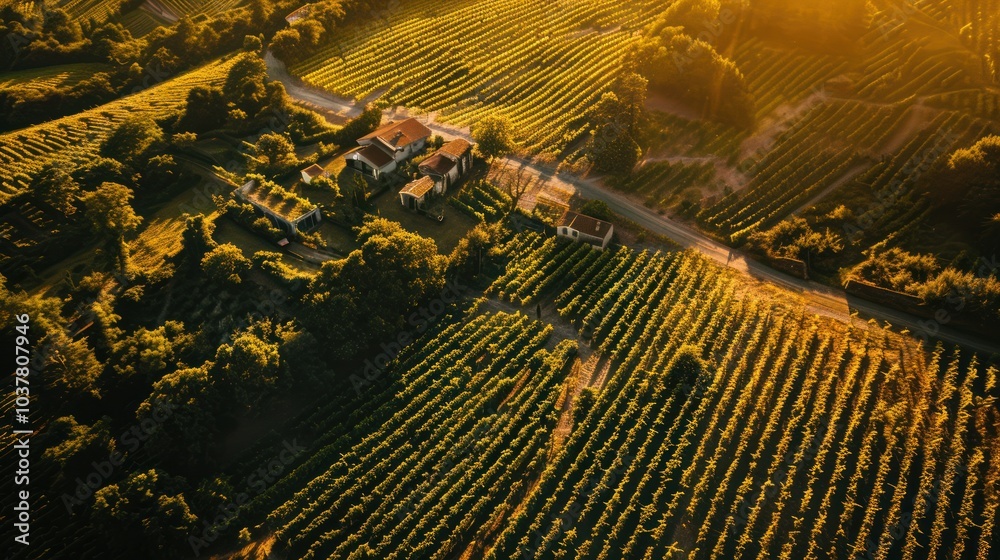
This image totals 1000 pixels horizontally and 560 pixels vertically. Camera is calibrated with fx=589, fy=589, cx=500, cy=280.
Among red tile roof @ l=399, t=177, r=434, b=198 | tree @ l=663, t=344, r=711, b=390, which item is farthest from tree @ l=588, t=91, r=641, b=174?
tree @ l=663, t=344, r=711, b=390

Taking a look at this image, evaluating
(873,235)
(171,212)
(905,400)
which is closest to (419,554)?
(905,400)

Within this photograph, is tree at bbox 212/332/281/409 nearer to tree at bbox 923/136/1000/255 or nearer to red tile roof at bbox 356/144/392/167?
red tile roof at bbox 356/144/392/167

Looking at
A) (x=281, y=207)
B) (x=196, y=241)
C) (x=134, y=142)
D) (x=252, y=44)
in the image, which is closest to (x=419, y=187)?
(x=281, y=207)

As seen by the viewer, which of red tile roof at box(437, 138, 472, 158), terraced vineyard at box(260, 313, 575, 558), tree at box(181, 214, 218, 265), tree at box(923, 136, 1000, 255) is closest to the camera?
terraced vineyard at box(260, 313, 575, 558)

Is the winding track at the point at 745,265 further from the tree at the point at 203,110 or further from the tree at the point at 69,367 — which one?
the tree at the point at 69,367

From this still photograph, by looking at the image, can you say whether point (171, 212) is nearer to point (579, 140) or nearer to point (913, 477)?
point (579, 140)

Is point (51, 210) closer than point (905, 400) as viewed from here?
No

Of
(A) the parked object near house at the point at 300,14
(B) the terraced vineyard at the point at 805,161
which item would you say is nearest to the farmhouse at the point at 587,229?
(B) the terraced vineyard at the point at 805,161
